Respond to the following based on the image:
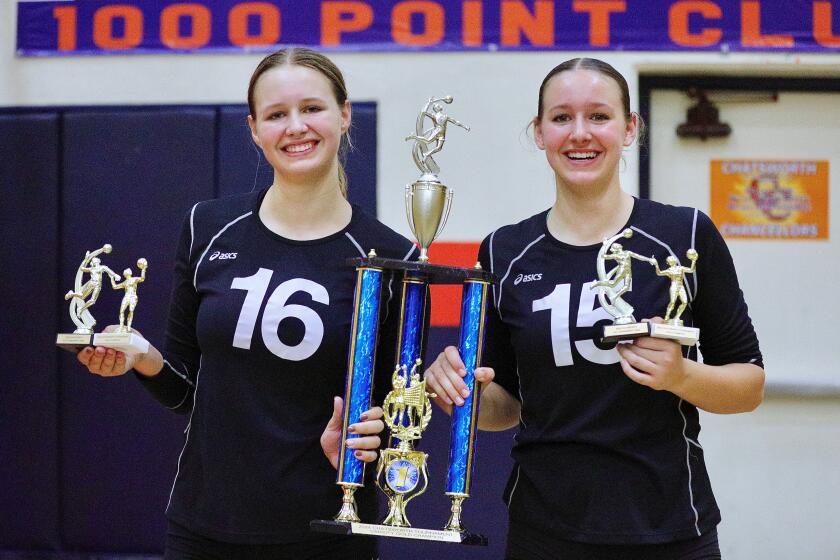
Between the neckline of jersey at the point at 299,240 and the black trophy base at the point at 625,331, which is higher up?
the neckline of jersey at the point at 299,240

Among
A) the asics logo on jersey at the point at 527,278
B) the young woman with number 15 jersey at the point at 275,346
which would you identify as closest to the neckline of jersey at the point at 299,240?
the young woman with number 15 jersey at the point at 275,346

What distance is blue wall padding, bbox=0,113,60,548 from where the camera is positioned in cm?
405

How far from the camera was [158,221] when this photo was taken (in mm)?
4008

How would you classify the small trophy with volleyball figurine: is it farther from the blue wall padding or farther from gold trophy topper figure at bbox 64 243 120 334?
the blue wall padding

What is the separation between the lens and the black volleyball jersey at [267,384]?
74.2 inches

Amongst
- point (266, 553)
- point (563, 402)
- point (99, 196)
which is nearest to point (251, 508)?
point (266, 553)

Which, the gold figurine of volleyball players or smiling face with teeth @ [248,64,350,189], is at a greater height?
smiling face with teeth @ [248,64,350,189]

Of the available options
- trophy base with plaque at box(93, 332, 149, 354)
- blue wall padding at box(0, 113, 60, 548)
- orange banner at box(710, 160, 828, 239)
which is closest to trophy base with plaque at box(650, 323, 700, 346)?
trophy base with plaque at box(93, 332, 149, 354)

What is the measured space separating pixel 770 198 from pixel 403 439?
2643mm

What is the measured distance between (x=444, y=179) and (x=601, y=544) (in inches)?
91.1

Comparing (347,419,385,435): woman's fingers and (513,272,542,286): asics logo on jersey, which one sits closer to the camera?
(347,419,385,435): woman's fingers

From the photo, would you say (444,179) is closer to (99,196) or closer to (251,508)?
(99,196)

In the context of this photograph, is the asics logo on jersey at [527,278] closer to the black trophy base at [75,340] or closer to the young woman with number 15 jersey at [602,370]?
the young woman with number 15 jersey at [602,370]

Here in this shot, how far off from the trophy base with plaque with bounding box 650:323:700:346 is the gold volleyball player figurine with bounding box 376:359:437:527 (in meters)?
0.49
